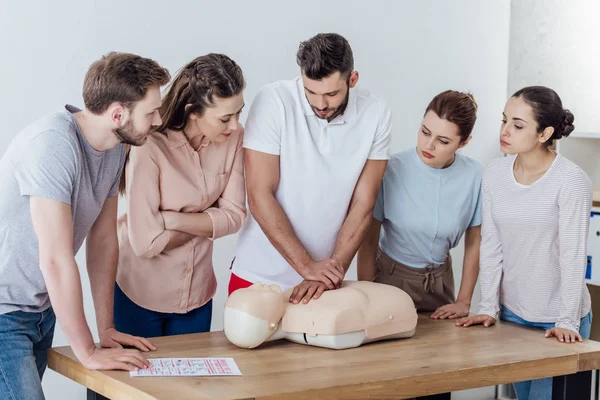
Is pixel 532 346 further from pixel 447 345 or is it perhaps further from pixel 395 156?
pixel 395 156

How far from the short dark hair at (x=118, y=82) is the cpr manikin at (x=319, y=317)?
1.86ft

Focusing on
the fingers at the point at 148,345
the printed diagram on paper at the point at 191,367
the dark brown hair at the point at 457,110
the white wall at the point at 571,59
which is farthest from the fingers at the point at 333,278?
the white wall at the point at 571,59

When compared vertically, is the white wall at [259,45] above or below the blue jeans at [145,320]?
above

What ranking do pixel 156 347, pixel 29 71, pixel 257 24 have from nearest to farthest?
pixel 156 347
pixel 29 71
pixel 257 24

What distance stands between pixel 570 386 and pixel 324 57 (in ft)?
3.64

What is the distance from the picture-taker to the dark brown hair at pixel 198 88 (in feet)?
7.25

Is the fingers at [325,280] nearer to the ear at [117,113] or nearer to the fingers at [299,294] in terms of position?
the fingers at [299,294]

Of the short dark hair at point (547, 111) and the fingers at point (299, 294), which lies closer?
the fingers at point (299, 294)

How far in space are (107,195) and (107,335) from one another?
35 centimetres

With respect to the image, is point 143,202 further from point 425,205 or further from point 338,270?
point 425,205

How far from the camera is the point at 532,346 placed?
7.32 feet

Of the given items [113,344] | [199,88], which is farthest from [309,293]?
[199,88]

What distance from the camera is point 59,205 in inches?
71.3

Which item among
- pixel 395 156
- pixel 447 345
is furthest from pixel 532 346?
pixel 395 156
